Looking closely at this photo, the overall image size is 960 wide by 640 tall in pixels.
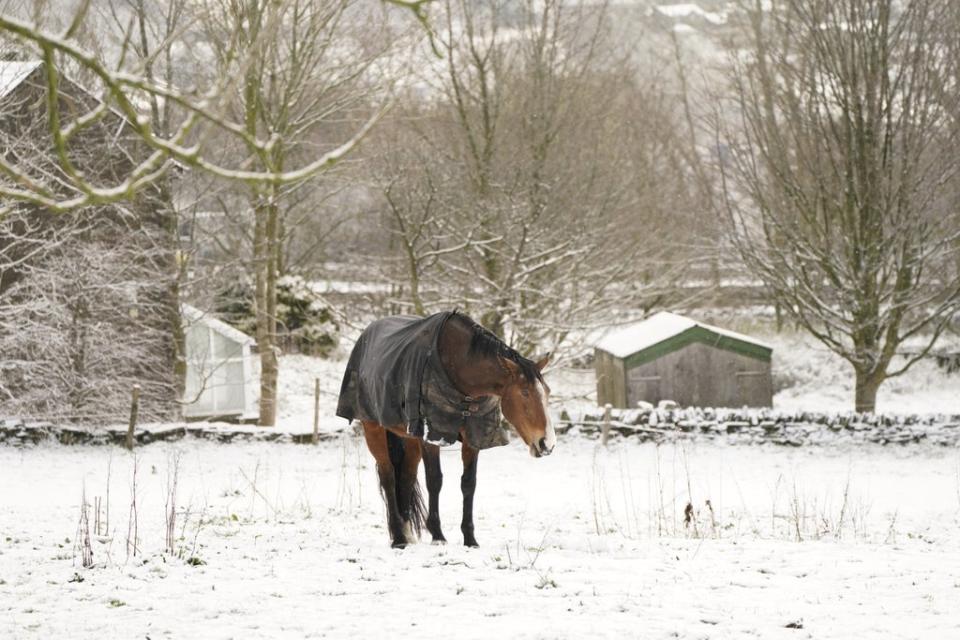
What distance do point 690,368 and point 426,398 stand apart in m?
15.7

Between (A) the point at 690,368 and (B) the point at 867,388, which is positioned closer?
(B) the point at 867,388

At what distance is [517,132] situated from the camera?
22.6 meters

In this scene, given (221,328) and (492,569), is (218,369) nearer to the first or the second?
(221,328)

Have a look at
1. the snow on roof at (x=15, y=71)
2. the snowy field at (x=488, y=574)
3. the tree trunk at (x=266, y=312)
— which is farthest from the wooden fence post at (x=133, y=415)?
the snow on roof at (x=15, y=71)

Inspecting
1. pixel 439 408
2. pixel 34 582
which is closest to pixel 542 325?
pixel 439 408

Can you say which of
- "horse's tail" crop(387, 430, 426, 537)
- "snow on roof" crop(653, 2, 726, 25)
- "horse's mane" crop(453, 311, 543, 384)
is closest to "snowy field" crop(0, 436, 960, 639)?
"horse's tail" crop(387, 430, 426, 537)

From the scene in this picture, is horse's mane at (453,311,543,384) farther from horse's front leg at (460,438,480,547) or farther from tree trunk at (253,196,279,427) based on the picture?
tree trunk at (253,196,279,427)

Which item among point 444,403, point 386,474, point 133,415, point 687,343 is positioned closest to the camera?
point 444,403

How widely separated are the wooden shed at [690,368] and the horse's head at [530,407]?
15.1 metres

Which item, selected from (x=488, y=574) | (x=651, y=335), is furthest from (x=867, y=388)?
(x=488, y=574)

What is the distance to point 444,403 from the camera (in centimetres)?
718

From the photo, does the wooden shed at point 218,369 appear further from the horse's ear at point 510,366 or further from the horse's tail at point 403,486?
the horse's ear at point 510,366

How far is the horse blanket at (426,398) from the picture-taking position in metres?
7.18

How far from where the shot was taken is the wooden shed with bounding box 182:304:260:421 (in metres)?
22.9
